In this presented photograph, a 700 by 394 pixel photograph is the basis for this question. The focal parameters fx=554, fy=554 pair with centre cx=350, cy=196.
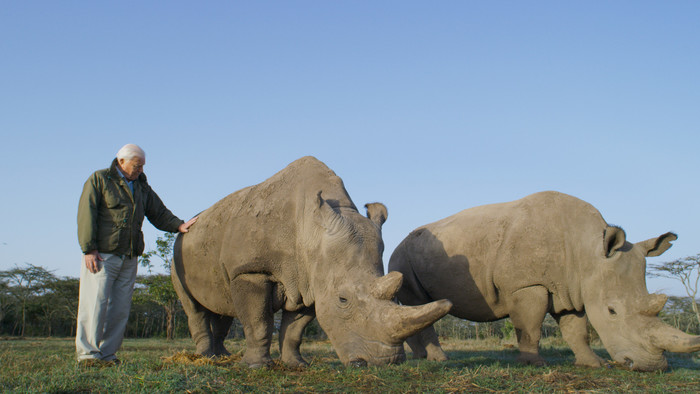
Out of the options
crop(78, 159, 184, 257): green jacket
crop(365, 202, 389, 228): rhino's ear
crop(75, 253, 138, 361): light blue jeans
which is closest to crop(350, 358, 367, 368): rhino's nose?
crop(365, 202, 389, 228): rhino's ear

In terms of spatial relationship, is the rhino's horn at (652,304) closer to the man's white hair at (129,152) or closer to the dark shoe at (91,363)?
the dark shoe at (91,363)

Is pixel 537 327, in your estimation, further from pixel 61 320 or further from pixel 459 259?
pixel 61 320

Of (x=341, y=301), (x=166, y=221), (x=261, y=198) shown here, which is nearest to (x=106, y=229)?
(x=166, y=221)

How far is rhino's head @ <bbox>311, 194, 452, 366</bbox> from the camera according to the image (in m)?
4.76

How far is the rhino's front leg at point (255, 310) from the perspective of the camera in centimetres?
584

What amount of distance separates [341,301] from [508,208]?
3.79 m

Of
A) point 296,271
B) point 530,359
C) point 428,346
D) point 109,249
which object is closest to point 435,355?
point 428,346

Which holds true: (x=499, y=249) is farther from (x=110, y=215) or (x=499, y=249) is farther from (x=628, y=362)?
(x=110, y=215)

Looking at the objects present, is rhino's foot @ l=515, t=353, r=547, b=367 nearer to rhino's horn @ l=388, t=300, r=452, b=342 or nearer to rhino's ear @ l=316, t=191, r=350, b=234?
rhino's horn @ l=388, t=300, r=452, b=342

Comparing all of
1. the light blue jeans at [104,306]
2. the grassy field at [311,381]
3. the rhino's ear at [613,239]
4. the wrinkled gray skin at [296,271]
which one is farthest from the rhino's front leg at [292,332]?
the rhino's ear at [613,239]

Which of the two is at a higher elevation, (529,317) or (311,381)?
(529,317)

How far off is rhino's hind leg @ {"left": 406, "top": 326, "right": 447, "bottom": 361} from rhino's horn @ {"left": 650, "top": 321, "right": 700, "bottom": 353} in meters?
2.82

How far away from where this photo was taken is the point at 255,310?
5961mm

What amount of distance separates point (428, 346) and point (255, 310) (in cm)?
321
